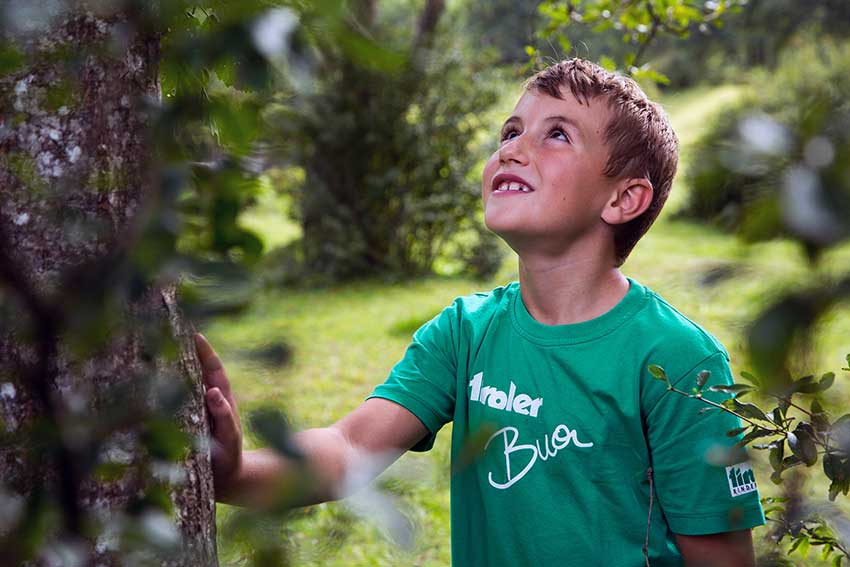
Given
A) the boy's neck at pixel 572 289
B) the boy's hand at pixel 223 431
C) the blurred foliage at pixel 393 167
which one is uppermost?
the blurred foliage at pixel 393 167

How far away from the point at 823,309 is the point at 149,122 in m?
0.46

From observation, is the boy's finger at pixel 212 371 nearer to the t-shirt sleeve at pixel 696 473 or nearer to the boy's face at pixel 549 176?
the boy's face at pixel 549 176

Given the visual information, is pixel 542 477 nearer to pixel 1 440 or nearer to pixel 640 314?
pixel 640 314

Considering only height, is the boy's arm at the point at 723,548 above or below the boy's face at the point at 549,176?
below

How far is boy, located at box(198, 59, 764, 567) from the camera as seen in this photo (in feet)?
5.87

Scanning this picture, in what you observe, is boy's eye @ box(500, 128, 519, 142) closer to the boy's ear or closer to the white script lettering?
the boy's ear

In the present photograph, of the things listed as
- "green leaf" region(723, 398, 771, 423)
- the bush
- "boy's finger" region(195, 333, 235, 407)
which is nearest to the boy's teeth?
"green leaf" region(723, 398, 771, 423)

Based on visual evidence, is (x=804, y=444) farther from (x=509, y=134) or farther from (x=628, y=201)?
(x=509, y=134)

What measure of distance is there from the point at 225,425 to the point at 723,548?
3.42 feet

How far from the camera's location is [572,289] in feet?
6.62

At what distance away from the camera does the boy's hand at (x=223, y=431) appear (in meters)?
1.23

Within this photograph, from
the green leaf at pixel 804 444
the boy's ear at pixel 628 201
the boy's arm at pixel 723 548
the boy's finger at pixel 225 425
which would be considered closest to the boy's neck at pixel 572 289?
the boy's ear at pixel 628 201

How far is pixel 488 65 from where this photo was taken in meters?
9.97

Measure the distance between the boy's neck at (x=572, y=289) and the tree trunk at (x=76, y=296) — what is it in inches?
52.2
